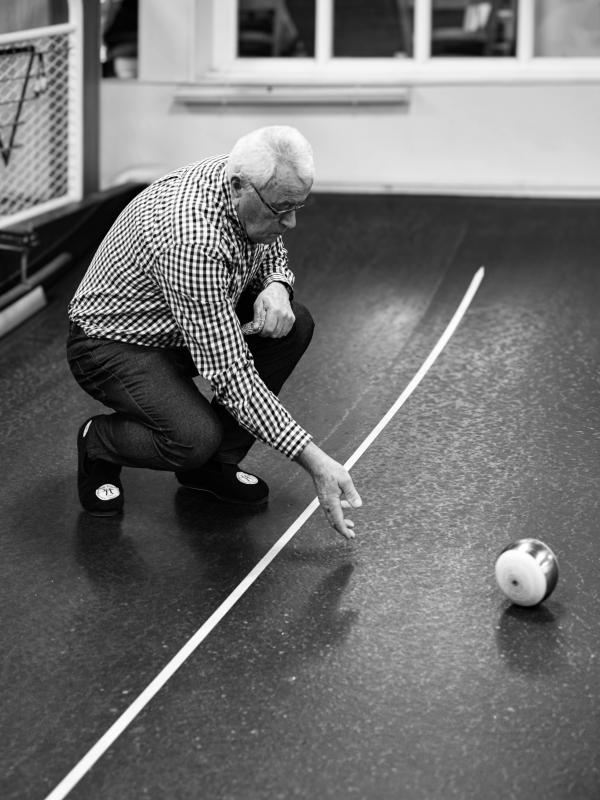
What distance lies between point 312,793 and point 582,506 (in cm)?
136

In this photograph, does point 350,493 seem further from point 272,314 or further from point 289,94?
point 289,94

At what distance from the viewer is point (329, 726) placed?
2221 millimetres

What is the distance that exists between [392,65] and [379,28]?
24 cm

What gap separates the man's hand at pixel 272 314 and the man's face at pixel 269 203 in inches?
9.7

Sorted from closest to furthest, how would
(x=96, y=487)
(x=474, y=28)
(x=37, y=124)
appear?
(x=96, y=487), (x=37, y=124), (x=474, y=28)

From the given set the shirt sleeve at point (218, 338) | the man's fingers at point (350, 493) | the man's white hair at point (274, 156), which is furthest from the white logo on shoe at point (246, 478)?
the man's white hair at point (274, 156)

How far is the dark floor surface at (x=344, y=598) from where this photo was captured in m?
2.13

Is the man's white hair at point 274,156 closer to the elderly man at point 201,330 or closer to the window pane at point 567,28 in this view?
the elderly man at point 201,330

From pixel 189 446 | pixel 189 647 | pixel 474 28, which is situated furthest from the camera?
pixel 474 28

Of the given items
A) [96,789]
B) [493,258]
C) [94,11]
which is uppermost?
[94,11]

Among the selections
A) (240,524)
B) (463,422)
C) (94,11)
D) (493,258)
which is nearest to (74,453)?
(240,524)

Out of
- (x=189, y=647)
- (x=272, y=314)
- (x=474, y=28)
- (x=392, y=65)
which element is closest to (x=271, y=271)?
(x=272, y=314)

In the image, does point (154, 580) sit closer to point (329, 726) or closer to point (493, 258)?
point (329, 726)

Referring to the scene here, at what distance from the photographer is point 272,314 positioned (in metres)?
3.04
